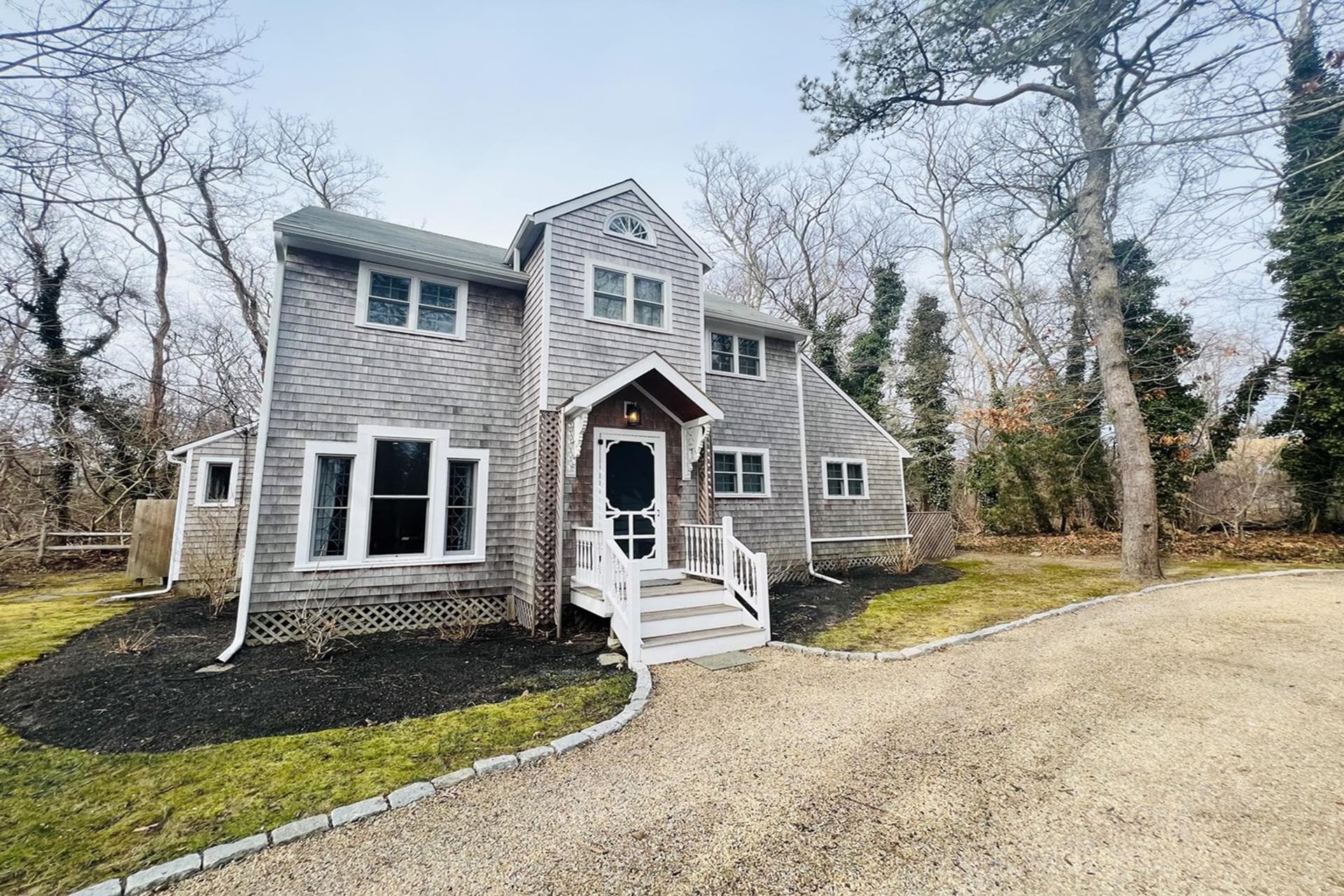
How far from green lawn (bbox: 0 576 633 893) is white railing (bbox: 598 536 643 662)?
1.02 m

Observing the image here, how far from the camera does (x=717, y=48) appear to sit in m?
11.9

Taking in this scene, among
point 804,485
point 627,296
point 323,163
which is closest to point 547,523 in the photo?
point 627,296

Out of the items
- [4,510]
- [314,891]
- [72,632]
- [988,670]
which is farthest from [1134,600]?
[4,510]

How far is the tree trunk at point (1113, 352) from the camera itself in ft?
31.8

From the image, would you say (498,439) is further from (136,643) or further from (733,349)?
(733,349)

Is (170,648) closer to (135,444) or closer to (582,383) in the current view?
(582,383)

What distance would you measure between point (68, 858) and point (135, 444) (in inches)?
700

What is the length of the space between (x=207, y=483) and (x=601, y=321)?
395 inches

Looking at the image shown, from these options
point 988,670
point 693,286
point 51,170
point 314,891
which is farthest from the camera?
point 693,286

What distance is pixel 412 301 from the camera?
7977 mm

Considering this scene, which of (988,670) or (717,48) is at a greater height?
(717,48)

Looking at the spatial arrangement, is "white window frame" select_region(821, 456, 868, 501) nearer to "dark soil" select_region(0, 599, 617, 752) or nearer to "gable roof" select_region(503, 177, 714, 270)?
"gable roof" select_region(503, 177, 714, 270)

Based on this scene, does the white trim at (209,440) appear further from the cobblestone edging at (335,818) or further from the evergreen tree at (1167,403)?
the evergreen tree at (1167,403)

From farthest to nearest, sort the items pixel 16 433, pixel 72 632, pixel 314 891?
pixel 16 433 < pixel 72 632 < pixel 314 891
